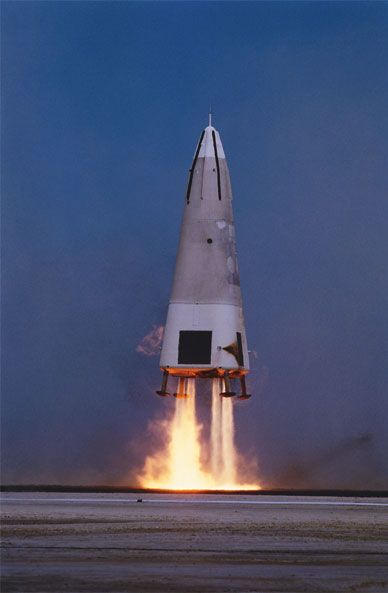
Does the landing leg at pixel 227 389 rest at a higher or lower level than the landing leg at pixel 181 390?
lower

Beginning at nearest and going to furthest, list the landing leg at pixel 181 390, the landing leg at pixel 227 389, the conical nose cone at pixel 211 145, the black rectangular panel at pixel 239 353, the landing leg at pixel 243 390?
1. the landing leg at pixel 227 389
2. the black rectangular panel at pixel 239 353
3. the landing leg at pixel 243 390
4. the landing leg at pixel 181 390
5. the conical nose cone at pixel 211 145

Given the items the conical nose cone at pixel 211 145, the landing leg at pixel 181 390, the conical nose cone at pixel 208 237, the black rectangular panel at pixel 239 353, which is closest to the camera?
the black rectangular panel at pixel 239 353

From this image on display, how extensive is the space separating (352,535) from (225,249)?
21.9 metres

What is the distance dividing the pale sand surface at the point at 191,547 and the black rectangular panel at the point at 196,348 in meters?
9.31

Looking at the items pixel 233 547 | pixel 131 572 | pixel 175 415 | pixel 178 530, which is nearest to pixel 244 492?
pixel 175 415

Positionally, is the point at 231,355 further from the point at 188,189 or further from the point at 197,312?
the point at 188,189

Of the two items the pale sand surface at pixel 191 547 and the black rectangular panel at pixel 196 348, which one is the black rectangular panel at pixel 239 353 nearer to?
the black rectangular panel at pixel 196 348

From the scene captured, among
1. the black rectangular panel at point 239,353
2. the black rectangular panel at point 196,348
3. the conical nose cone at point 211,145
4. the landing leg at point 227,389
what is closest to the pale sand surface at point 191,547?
the landing leg at point 227,389

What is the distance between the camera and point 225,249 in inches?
1692

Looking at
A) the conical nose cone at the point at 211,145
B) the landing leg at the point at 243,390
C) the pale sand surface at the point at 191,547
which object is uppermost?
the conical nose cone at the point at 211,145

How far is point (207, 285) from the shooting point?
4250cm

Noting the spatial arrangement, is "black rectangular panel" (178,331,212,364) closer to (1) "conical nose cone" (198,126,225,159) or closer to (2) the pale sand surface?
(1) "conical nose cone" (198,126,225,159)

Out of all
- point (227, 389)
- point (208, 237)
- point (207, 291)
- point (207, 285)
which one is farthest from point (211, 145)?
point (227, 389)

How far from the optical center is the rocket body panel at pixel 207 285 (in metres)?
42.1
